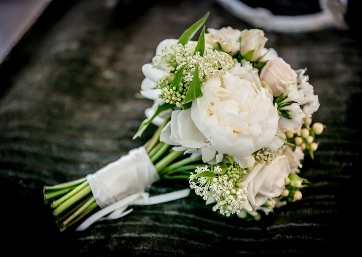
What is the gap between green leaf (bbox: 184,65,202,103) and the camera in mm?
704

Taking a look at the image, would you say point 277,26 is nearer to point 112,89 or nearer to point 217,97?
point 112,89

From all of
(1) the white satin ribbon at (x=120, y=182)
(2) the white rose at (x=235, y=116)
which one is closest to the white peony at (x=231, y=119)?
(2) the white rose at (x=235, y=116)

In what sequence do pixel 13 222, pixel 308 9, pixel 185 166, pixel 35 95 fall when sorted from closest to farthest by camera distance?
1. pixel 185 166
2. pixel 13 222
3. pixel 35 95
4. pixel 308 9

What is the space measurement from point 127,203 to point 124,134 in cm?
27

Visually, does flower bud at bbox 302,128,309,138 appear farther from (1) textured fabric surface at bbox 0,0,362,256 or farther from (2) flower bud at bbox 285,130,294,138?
(1) textured fabric surface at bbox 0,0,362,256

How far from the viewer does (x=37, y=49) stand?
1.55 meters

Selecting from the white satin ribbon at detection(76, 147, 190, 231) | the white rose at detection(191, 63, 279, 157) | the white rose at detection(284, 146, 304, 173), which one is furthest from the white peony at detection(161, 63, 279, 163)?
the white satin ribbon at detection(76, 147, 190, 231)

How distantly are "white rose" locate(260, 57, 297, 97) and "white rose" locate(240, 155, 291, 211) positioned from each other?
14 centimetres

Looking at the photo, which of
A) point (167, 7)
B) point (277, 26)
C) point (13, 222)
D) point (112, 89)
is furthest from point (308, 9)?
point (13, 222)

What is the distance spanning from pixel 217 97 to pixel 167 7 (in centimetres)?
116

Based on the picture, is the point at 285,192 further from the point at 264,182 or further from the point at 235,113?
the point at 235,113

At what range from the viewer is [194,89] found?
708 millimetres

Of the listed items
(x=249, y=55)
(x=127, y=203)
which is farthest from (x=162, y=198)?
(x=249, y=55)

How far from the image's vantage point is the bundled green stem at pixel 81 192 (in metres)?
0.93
